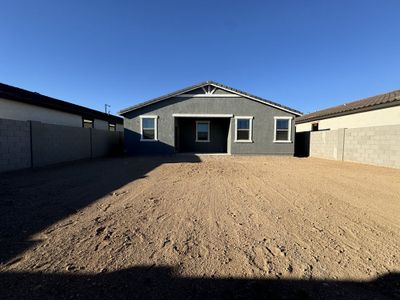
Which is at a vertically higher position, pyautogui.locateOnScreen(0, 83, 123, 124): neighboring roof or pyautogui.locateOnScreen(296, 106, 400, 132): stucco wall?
pyautogui.locateOnScreen(0, 83, 123, 124): neighboring roof

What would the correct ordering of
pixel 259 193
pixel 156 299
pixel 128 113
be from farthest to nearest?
pixel 128 113 → pixel 259 193 → pixel 156 299

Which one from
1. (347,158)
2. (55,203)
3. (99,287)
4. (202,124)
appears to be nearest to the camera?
(99,287)

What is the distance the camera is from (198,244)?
2.73m

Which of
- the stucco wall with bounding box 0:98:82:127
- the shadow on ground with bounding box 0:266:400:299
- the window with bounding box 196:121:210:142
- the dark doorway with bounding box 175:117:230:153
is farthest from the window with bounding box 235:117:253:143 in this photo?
the shadow on ground with bounding box 0:266:400:299

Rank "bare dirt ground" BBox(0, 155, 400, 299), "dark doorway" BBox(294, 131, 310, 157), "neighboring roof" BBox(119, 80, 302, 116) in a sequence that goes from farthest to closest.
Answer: "dark doorway" BBox(294, 131, 310, 157), "neighboring roof" BBox(119, 80, 302, 116), "bare dirt ground" BBox(0, 155, 400, 299)

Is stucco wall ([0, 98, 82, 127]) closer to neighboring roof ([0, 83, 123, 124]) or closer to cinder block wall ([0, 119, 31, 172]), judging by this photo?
neighboring roof ([0, 83, 123, 124])

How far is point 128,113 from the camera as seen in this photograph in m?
14.6

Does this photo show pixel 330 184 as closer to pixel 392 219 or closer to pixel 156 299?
pixel 392 219

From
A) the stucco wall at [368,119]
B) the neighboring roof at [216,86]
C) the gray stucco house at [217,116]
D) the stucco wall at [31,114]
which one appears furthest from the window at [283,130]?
the stucco wall at [31,114]

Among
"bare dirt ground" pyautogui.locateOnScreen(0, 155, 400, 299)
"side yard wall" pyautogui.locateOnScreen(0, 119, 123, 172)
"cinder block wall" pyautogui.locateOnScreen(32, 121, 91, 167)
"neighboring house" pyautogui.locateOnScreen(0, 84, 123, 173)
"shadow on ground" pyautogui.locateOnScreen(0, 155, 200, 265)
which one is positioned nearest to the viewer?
"bare dirt ground" pyautogui.locateOnScreen(0, 155, 400, 299)

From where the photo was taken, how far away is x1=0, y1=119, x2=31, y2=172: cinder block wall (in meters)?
7.37

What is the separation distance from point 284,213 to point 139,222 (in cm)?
264

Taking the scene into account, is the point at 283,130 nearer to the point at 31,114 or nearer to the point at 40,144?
the point at 40,144

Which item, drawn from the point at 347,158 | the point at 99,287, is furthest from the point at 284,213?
the point at 347,158
